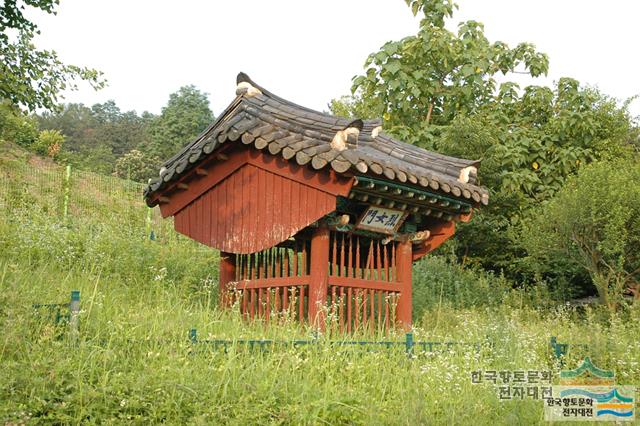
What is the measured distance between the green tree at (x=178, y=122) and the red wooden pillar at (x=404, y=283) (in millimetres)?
36540

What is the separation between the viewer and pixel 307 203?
8008 mm

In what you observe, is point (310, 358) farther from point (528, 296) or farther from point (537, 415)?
point (528, 296)

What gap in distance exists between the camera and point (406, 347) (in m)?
7.18

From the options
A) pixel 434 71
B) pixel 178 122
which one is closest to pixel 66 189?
pixel 434 71

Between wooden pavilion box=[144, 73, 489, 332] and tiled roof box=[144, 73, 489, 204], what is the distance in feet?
0.05

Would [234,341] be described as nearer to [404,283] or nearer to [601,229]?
[404,283]

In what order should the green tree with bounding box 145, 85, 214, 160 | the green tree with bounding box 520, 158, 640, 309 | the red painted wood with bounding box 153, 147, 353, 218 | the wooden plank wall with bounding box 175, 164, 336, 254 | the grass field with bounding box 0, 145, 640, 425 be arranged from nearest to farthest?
the grass field with bounding box 0, 145, 640, 425 → the red painted wood with bounding box 153, 147, 353, 218 → the wooden plank wall with bounding box 175, 164, 336, 254 → the green tree with bounding box 520, 158, 640, 309 → the green tree with bounding box 145, 85, 214, 160

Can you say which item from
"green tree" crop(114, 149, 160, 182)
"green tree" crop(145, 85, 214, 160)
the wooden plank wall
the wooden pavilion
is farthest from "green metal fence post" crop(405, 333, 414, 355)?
"green tree" crop(145, 85, 214, 160)

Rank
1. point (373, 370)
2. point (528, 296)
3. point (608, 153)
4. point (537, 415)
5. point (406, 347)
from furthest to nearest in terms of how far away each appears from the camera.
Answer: point (608, 153), point (528, 296), point (406, 347), point (373, 370), point (537, 415)

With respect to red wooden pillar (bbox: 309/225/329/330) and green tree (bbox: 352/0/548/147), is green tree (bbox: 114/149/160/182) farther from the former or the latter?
red wooden pillar (bbox: 309/225/329/330)

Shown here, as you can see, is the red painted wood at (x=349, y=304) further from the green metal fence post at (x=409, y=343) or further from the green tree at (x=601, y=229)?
the green tree at (x=601, y=229)

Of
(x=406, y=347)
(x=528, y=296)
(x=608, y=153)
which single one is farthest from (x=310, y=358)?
(x=608, y=153)

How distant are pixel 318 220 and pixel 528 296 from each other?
7.84 metres

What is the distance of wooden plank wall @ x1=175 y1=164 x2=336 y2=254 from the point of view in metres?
8.03
